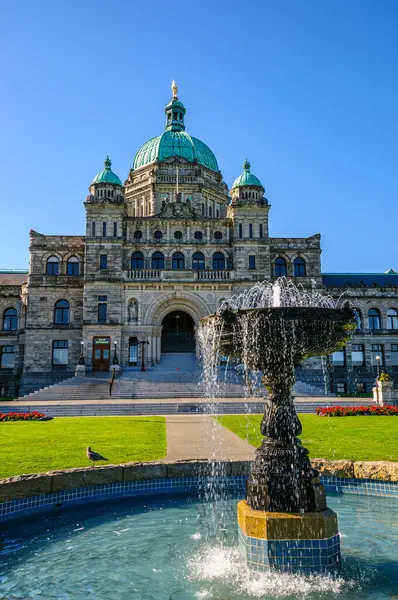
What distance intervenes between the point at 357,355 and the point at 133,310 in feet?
73.9

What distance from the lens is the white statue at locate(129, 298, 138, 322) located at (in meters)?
42.2

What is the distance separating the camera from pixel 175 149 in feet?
176

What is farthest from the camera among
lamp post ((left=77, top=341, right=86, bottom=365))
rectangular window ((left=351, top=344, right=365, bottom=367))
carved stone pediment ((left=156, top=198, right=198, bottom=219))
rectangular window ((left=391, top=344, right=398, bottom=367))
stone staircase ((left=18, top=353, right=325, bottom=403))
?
rectangular window ((left=391, top=344, right=398, bottom=367))

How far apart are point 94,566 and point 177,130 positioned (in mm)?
56117

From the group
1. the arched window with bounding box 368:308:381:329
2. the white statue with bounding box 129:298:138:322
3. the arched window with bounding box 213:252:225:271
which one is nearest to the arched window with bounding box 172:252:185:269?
the arched window with bounding box 213:252:225:271

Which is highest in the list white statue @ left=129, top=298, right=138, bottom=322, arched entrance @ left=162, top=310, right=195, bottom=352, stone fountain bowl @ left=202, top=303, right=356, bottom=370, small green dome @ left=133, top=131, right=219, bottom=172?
small green dome @ left=133, top=131, right=219, bottom=172

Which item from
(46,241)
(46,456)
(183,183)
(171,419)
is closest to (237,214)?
(183,183)

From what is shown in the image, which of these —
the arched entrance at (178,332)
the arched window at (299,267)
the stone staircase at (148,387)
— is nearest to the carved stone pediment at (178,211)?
the arched entrance at (178,332)

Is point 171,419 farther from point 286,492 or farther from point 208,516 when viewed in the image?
point 286,492

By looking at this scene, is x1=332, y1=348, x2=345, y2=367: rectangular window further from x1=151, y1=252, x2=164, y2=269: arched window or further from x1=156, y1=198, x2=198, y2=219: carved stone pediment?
x1=156, y1=198, x2=198, y2=219: carved stone pediment

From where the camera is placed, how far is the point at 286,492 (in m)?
7.22

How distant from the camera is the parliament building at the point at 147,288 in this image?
138ft

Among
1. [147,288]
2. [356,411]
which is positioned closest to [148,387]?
[147,288]

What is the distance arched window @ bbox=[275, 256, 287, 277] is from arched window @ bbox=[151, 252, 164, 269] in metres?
11.1
